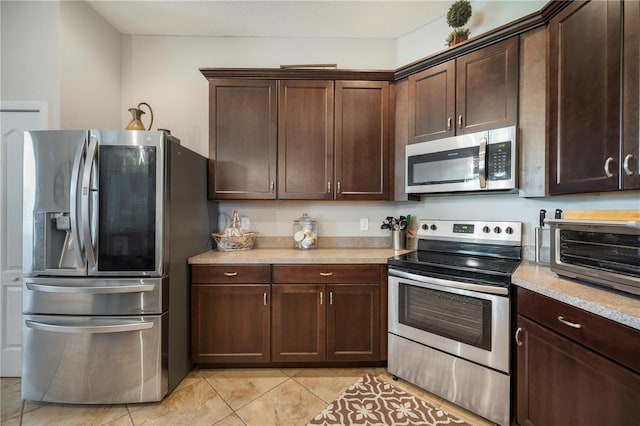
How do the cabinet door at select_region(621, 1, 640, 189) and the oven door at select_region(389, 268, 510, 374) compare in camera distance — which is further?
the oven door at select_region(389, 268, 510, 374)

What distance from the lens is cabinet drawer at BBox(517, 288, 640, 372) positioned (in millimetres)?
940

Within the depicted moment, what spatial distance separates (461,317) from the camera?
166 centimetres

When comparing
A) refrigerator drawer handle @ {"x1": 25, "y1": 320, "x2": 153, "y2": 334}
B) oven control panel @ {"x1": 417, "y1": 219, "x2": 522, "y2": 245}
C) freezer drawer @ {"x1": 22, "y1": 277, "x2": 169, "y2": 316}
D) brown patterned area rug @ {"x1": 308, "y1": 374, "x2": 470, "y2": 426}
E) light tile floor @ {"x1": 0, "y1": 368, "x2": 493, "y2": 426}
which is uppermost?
oven control panel @ {"x1": 417, "y1": 219, "x2": 522, "y2": 245}

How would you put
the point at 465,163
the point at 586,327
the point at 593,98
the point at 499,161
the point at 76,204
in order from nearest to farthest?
the point at 586,327 → the point at 593,98 → the point at 76,204 → the point at 499,161 → the point at 465,163

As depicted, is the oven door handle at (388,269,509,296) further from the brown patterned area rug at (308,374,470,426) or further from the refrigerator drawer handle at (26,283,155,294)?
the refrigerator drawer handle at (26,283,155,294)

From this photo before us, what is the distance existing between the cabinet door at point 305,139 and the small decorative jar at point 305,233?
29 cm

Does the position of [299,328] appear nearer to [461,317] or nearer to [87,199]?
[461,317]

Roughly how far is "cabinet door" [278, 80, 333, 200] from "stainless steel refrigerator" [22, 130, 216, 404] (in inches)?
36.8

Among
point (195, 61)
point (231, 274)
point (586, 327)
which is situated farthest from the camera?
point (195, 61)

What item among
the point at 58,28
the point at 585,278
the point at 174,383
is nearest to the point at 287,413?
the point at 174,383

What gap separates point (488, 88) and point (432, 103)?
375 mm

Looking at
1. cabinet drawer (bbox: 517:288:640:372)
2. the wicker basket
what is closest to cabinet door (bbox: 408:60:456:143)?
cabinet drawer (bbox: 517:288:640:372)

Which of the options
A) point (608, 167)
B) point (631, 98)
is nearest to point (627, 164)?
point (608, 167)

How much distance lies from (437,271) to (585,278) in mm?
688
